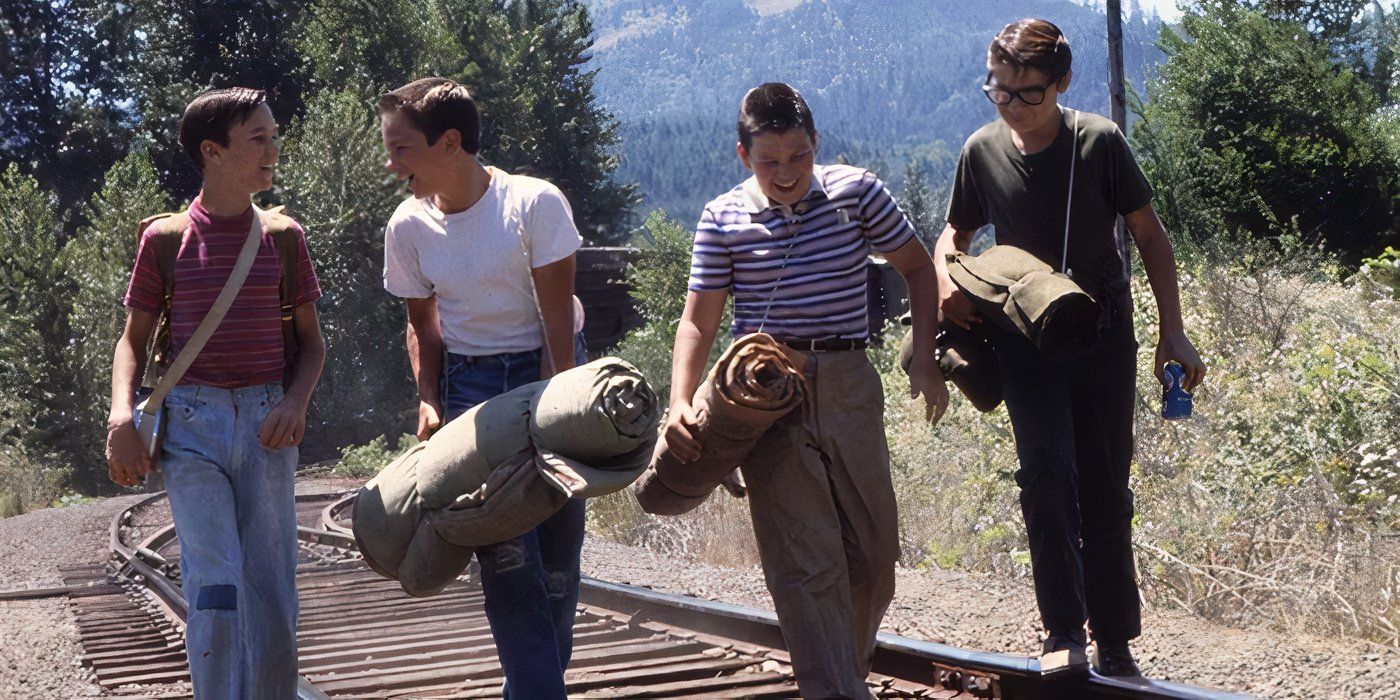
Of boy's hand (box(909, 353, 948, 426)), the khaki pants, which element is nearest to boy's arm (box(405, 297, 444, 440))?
the khaki pants

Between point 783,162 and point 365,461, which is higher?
point 783,162

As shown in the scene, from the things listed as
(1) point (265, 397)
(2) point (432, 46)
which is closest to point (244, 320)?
(1) point (265, 397)

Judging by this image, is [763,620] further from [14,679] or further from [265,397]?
[14,679]

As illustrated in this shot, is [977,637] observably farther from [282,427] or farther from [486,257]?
[282,427]

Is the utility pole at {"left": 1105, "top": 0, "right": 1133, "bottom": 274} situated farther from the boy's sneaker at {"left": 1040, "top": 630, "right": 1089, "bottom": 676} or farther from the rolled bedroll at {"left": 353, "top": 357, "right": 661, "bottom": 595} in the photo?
the rolled bedroll at {"left": 353, "top": 357, "right": 661, "bottom": 595}

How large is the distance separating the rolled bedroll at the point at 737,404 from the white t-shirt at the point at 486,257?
54 centimetres

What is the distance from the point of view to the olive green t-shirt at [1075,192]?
4.42 meters

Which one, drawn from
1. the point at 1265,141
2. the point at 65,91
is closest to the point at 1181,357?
the point at 1265,141

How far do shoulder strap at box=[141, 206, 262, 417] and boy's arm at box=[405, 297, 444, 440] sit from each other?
1.52 ft

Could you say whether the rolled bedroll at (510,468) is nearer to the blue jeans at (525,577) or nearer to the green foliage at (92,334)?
the blue jeans at (525,577)

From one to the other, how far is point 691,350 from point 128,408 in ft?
5.03

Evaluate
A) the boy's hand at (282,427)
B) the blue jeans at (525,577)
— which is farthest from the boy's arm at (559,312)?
the boy's hand at (282,427)

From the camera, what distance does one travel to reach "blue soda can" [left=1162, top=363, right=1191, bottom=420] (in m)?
4.53

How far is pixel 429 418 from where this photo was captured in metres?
4.20
